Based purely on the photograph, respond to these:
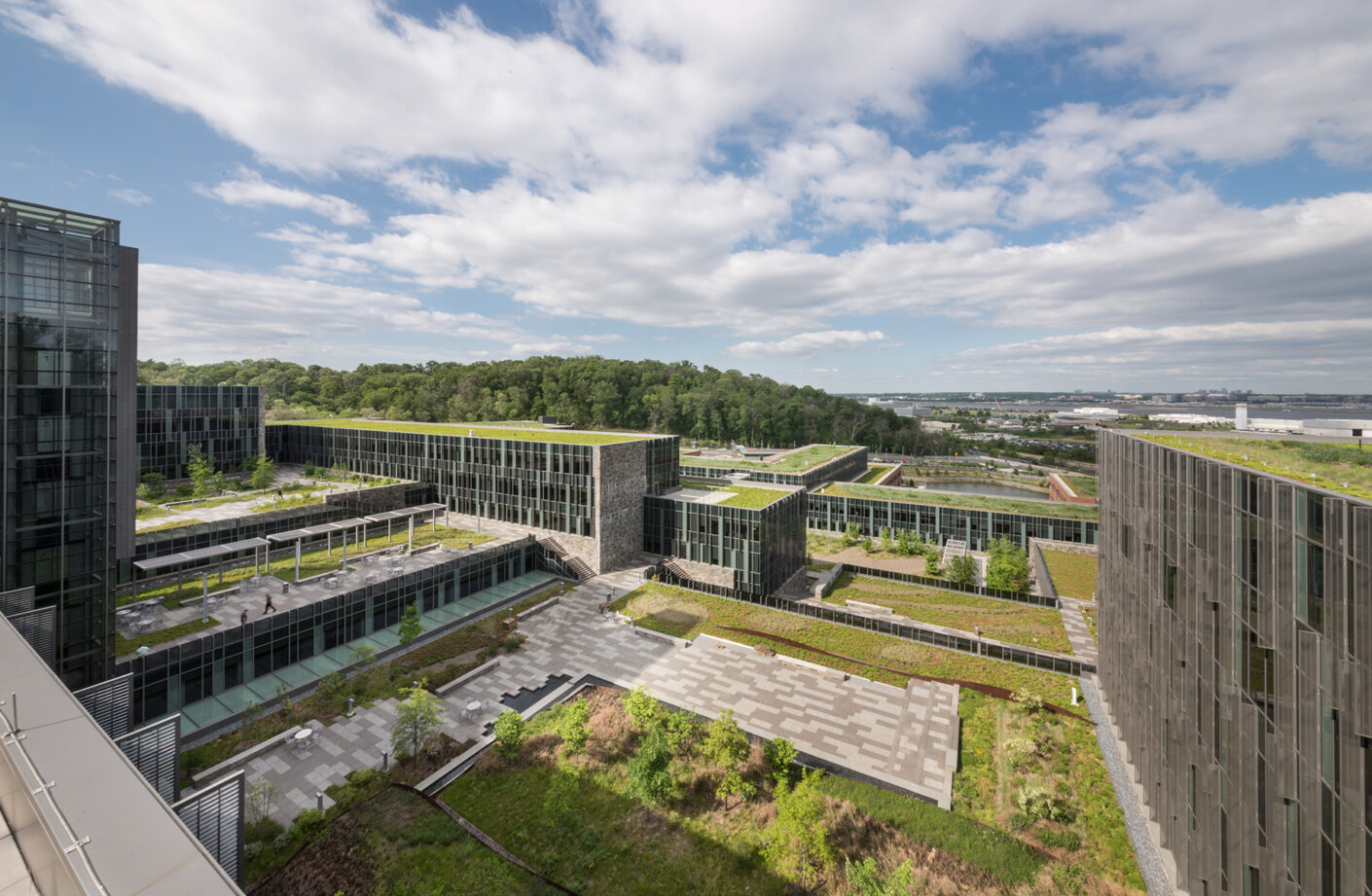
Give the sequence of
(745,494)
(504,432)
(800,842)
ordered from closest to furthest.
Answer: (800,842), (745,494), (504,432)

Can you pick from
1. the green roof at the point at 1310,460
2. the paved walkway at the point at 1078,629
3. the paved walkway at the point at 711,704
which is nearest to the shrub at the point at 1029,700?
the paved walkway at the point at 711,704

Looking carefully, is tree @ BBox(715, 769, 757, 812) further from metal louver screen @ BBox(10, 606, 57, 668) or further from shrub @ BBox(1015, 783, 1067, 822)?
metal louver screen @ BBox(10, 606, 57, 668)

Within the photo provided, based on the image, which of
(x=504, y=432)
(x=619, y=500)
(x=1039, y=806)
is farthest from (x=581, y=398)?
(x=1039, y=806)

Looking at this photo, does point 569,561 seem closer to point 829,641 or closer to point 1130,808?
point 829,641

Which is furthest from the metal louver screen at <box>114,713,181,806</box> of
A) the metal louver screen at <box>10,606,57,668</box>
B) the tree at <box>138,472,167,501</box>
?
the tree at <box>138,472,167,501</box>

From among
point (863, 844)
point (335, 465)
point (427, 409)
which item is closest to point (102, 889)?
point (863, 844)

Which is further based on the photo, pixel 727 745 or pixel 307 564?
pixel 307 564

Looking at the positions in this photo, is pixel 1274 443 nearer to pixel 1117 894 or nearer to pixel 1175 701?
pixel 1175 701
